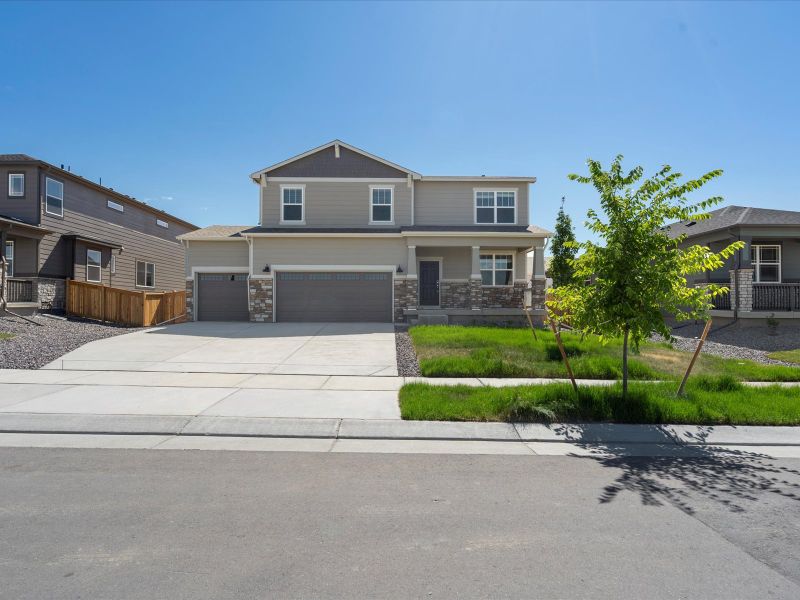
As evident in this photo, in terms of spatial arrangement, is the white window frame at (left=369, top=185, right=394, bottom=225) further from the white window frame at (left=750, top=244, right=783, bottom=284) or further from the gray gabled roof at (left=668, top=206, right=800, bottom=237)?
the white window frame at (left=750, top=244, right=783, bottom=284)

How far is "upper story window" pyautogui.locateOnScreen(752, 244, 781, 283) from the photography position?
20141mm

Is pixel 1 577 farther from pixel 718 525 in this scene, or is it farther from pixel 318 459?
pixel 718 525

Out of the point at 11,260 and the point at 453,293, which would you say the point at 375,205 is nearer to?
the point at 453,293

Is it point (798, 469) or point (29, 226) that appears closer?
point (798, 469)

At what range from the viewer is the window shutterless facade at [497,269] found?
23.4 m

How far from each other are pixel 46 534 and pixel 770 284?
22.3m

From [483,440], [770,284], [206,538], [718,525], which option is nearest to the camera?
[206,538]

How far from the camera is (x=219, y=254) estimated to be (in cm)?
2256

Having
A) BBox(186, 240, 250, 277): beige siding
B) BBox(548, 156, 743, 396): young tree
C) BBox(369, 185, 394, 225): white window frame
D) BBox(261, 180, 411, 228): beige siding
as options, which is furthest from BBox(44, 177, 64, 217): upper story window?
BBox(548, 156, 743, 396): young tree

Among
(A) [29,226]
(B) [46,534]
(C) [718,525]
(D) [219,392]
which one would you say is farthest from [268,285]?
(C) [718,525]

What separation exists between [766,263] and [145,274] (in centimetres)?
3220

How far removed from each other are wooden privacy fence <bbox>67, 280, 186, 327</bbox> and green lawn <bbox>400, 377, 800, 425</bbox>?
16015mm

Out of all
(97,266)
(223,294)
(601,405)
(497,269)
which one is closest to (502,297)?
(497,269)

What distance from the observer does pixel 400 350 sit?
46.1 feet
